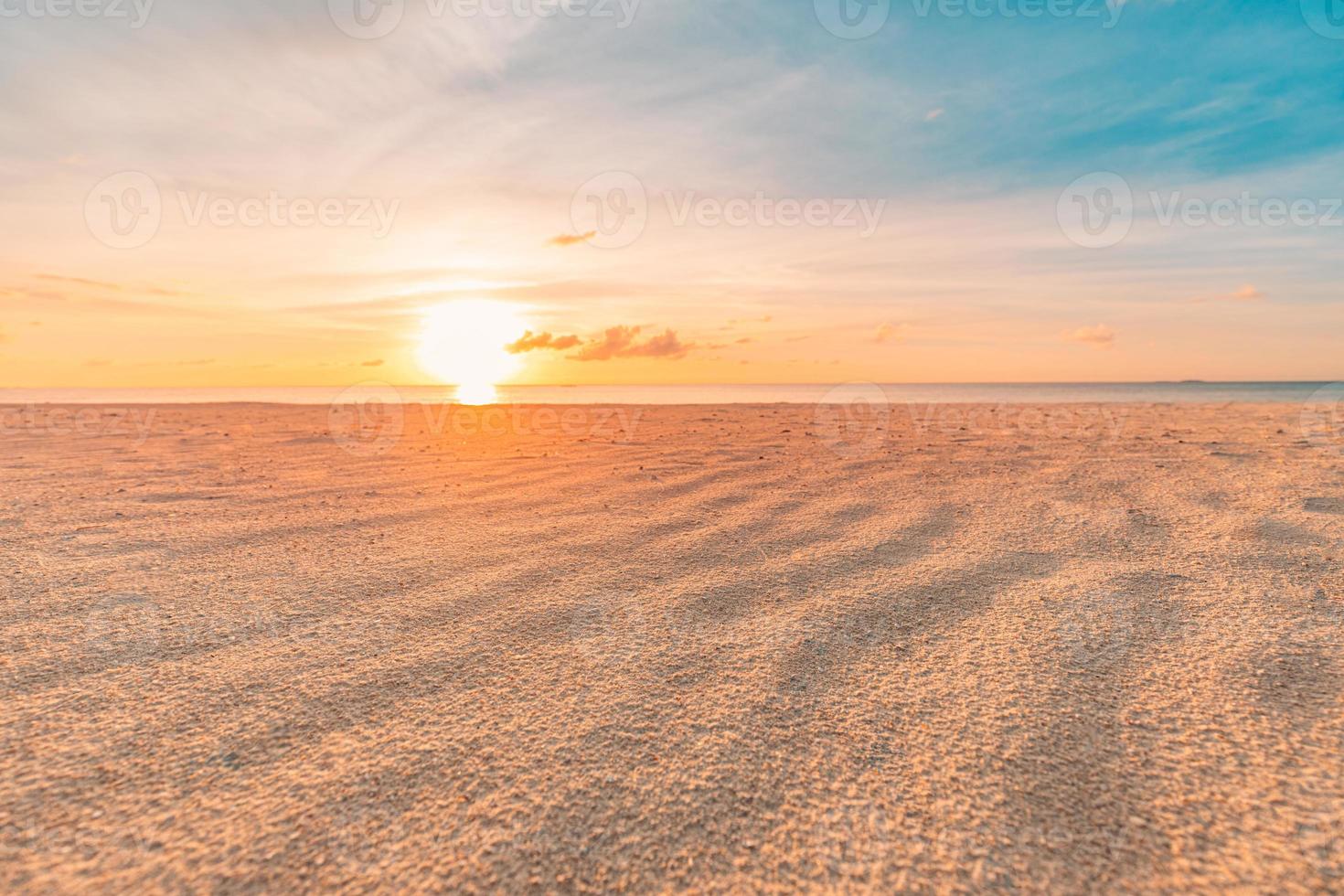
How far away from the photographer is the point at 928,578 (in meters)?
2.60

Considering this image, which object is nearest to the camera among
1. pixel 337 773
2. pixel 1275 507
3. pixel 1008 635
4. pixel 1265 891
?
pixel 1265 891

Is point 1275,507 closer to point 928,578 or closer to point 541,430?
point 928,578

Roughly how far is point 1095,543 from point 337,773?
3.17m

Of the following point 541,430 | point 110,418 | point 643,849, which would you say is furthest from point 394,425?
point 643,849

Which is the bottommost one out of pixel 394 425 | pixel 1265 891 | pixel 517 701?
pixel 1265 891

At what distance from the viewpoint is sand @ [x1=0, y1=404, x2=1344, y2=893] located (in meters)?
1.21

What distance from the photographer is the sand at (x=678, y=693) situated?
1.21m

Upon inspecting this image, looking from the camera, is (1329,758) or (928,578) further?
(928,578)

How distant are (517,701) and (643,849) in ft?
2.01

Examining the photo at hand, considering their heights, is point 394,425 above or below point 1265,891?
above

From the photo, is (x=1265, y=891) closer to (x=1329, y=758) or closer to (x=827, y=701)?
(x=1329, y=758)

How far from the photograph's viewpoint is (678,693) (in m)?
1.77

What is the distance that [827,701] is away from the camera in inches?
68.0

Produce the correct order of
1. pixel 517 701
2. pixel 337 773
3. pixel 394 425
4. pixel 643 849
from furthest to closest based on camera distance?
pixel 394 425 < pixel 517 701 < pixel 337 773 < pixel 643 849
